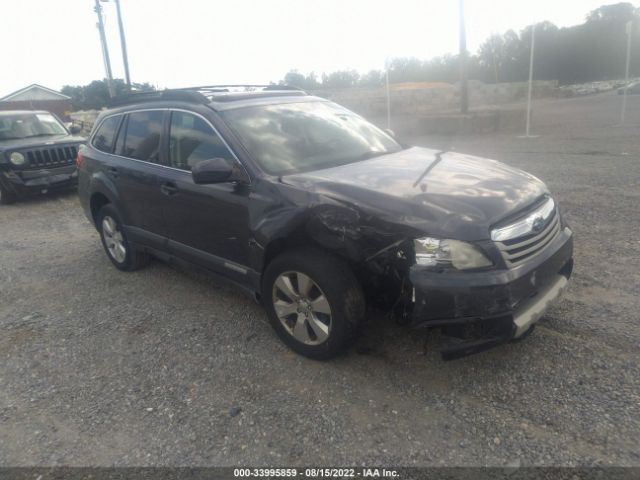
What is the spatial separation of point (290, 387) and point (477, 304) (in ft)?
4.25

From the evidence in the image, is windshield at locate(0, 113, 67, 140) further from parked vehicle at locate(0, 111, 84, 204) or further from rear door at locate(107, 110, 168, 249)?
rear door at locate(107, 110, 168, 249)

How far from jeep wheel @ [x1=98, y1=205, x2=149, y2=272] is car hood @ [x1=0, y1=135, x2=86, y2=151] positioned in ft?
16.6

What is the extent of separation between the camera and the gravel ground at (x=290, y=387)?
2625 mm

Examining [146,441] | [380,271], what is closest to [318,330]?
[380,271]

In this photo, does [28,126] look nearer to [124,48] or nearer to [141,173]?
[141,173]

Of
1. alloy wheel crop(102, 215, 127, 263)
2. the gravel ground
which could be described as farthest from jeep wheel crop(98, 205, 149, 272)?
the gravel ground

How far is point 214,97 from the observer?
13.5 feet

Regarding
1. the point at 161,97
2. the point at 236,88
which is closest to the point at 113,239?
the point at 161,97

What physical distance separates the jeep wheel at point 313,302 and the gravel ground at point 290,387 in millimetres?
196

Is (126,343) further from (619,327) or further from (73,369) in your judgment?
(619,327)

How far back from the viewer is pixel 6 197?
951cm

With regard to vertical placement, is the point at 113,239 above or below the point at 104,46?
below

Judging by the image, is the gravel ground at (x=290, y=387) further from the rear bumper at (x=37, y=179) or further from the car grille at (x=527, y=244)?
the rear bumper at (x=37, y=179)

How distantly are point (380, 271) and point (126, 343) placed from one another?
86.4 inches
